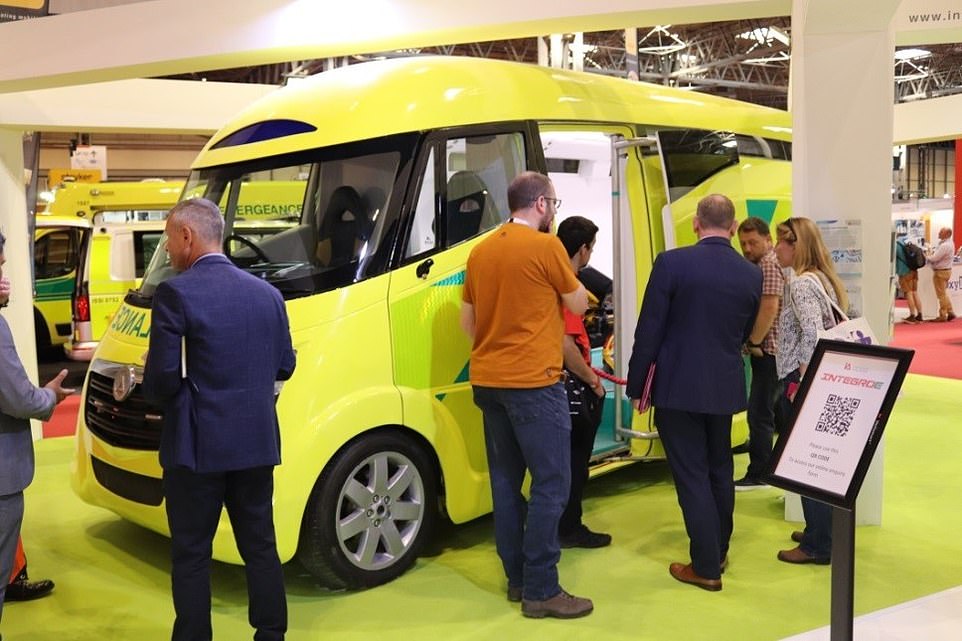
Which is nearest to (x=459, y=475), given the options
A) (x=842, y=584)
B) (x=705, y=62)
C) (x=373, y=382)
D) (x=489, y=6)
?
(x=373, y=382)

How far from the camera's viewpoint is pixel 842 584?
2.98 m

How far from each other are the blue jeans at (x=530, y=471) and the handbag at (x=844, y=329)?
4.17 ft

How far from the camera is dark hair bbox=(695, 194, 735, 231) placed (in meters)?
4.05

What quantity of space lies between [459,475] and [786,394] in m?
1.67

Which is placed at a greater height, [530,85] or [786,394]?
[530,85]

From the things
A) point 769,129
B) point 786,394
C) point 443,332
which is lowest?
point 786,394

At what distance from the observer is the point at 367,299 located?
4211 millimetres

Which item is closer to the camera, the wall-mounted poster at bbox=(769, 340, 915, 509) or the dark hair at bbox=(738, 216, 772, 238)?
the wall-mounted poster at bbox=(769, 340, 915, 509)

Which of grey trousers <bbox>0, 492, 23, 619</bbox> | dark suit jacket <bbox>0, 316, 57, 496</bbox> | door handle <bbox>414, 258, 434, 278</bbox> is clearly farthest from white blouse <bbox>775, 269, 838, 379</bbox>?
grey trousers <bbox>0, 492, 23, 619</bbox>

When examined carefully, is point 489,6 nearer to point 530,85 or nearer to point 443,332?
point 530,85

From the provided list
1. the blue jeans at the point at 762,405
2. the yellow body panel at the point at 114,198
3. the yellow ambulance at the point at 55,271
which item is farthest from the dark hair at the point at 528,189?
the yellow ambulance at the point at 55,271

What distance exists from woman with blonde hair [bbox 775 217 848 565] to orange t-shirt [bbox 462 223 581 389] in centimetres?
125

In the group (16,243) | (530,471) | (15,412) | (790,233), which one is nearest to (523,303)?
(530,471)

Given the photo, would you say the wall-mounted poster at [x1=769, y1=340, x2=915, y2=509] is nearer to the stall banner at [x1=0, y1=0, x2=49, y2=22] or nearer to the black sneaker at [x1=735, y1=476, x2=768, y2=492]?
the black sneaker at [x1=735, y1=476, x2=768, y2=492]
